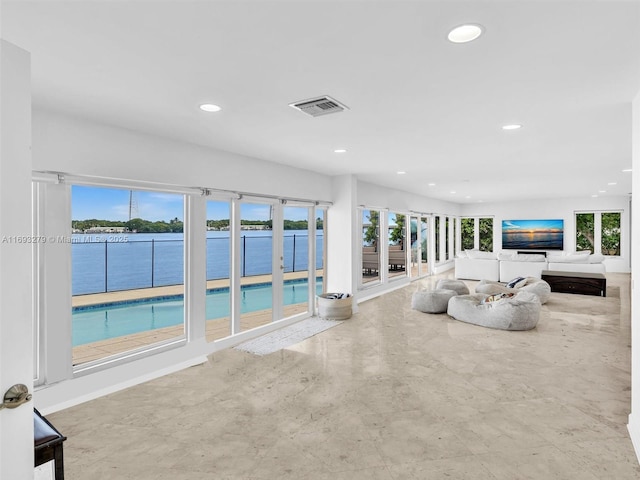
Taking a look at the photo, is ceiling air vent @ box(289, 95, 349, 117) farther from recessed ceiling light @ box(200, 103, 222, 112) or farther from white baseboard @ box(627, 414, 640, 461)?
white baseboard @ box(627, 414, 640, 461)

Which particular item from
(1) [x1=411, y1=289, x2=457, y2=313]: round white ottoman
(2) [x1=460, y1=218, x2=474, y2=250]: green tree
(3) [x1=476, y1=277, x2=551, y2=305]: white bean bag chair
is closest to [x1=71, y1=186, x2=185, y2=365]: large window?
(1) [x1=411, y1=289, x2=457, y2=313]: round white ottoman

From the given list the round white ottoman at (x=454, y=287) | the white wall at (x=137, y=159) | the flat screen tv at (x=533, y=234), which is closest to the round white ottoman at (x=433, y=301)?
the round white ottoman at (x=454, y=287)

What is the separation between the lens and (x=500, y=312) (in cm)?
538

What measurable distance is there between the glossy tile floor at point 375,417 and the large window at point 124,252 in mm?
903

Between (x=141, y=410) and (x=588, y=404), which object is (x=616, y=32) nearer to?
(x=588, y=404)

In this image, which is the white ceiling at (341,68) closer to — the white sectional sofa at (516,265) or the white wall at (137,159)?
the white wall at (137,159)

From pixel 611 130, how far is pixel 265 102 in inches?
133

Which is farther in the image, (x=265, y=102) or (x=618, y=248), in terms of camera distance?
(x=618, y=248)

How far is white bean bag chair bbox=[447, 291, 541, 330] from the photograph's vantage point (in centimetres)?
526

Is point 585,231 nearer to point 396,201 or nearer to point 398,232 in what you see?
point 398,232

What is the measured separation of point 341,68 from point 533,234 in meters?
12.9

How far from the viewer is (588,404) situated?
3113 millimetres

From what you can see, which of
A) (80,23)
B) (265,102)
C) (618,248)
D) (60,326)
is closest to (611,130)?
(265,102)

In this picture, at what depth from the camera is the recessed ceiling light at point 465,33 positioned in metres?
1.80
